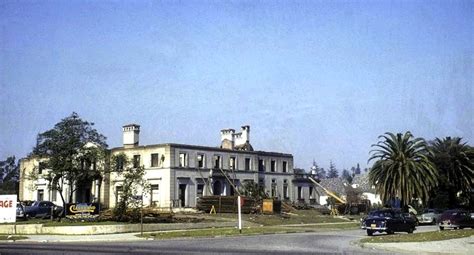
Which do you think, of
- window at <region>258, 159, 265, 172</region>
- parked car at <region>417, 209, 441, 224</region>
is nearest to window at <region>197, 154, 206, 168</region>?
window at <region>258, 159, 265, 172</region>

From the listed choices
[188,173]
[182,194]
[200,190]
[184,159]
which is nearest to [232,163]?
[200,190]

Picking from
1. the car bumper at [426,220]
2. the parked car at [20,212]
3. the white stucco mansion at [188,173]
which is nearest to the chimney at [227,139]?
the white stucco mansion at [188,173]

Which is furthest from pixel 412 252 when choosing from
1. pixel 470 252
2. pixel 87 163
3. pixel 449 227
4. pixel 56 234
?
pixel 87 163

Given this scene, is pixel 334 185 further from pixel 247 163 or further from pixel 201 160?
pixel 201 160

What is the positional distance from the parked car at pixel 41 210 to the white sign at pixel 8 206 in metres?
17.0

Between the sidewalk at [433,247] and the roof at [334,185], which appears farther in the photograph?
the roof at [334,185]

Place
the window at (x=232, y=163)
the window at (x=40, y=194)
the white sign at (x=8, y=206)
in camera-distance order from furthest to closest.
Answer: the window at (x=40, y=194), the window at (x=232, y=163), the white sign at (x=8, y=206)

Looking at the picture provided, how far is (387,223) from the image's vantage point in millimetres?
36750

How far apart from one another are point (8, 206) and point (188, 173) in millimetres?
35080

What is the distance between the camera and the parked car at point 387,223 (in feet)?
120

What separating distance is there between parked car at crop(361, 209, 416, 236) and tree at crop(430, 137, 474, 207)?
120 feet

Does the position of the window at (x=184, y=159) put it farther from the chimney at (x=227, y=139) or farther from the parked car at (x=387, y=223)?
the parked car at (x=387, y=223)

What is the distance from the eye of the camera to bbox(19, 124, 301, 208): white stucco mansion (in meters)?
69.6

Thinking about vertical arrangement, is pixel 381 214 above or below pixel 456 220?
above
